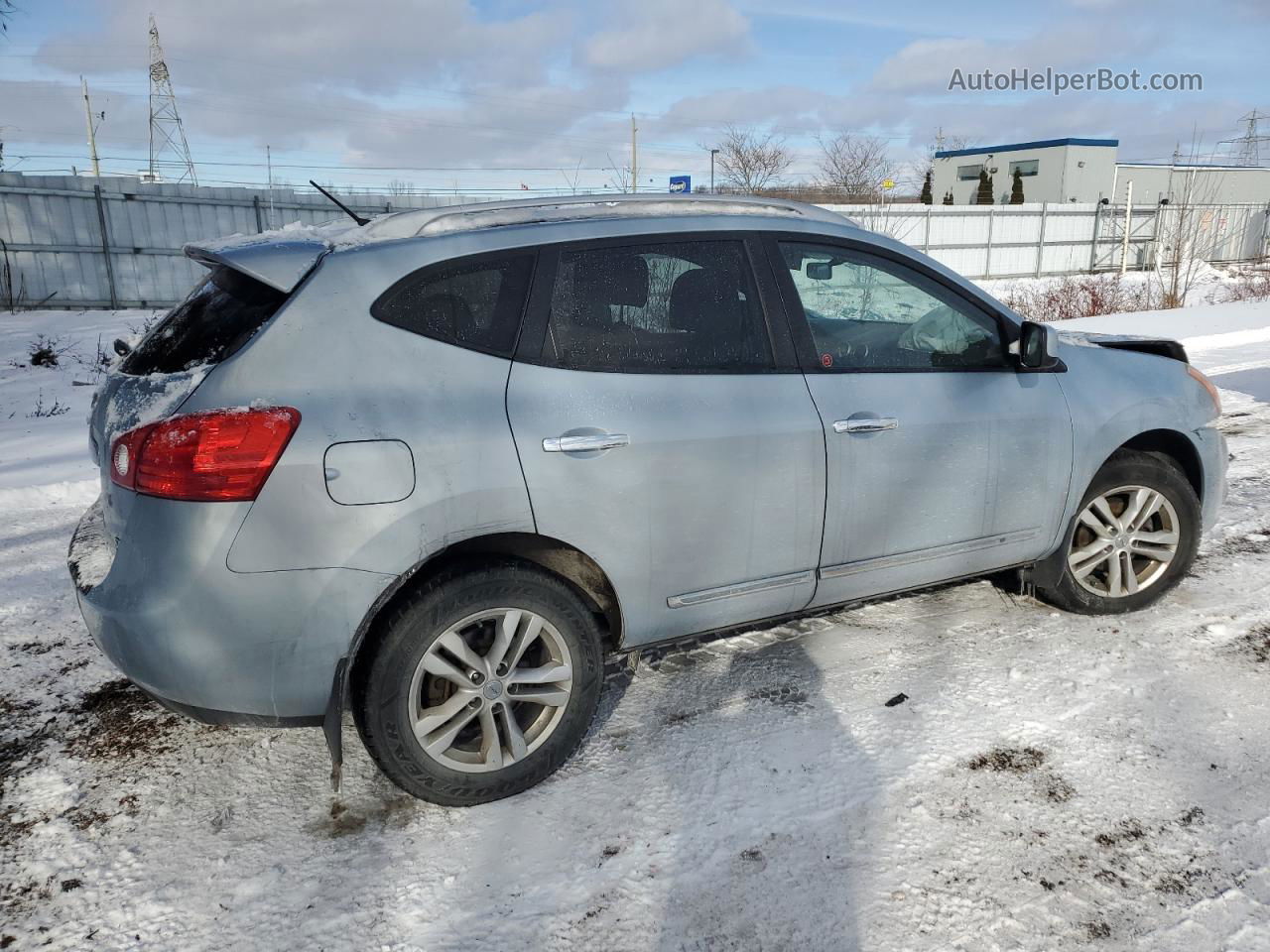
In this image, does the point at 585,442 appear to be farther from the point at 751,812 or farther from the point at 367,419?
the point at 751,812

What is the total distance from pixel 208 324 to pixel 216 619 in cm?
91

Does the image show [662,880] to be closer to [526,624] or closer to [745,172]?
[526,624]

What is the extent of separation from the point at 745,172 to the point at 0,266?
27560 millimetres

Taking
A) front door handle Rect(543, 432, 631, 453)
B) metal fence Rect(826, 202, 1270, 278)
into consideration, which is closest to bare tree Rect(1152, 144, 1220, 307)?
metal fence Rect(826, 202, 1270, 278)

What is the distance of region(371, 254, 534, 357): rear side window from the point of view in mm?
2586

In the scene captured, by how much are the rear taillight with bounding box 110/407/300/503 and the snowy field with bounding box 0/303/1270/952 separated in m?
1.09

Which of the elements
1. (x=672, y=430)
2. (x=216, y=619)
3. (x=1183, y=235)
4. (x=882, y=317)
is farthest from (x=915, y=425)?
(x=1183, y=235)

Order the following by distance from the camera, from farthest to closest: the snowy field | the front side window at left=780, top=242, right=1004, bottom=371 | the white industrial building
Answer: the white industrial building
the front side window at left=780, top=242, right=1004, bottom=371
the snowy field

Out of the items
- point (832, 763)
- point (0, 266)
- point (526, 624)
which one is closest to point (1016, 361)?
point (832, 763)

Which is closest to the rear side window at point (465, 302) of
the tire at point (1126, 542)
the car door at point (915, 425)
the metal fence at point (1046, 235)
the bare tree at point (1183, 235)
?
the car door at point (915, 425)

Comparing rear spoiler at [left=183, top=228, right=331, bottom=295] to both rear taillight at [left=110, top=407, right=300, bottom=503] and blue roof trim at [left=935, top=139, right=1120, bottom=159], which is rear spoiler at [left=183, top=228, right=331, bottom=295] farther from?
blue roof trim at [left=935, top=139, right=1120, bottom=159]

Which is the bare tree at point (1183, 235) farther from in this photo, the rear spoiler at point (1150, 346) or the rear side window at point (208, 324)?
the rear side window at point (208, 324)

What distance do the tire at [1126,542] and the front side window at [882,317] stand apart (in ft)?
2.76

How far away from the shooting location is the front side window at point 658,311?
278cm
